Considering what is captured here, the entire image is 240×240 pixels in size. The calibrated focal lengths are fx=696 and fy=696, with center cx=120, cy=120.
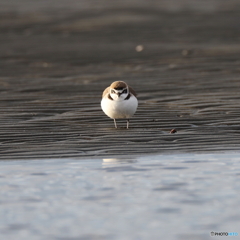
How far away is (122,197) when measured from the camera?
7574 millimetres

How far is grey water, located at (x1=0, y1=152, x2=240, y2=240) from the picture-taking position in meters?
6.55

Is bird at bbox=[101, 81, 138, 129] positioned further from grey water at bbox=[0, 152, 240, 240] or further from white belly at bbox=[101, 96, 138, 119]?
grey water at bbox=[0, 152, 240, 240]

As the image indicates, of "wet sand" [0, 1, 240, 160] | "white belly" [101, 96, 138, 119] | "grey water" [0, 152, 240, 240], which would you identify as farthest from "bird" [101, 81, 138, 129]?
"grey water" [0, 152, 240, 240]

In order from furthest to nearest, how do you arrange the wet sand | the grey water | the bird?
the bird < the wet sand < the grey water

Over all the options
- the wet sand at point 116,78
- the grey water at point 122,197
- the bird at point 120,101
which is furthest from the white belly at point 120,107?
the grey water at point 122,197

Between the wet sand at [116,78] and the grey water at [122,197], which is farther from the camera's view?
the wet sand at [116,78]

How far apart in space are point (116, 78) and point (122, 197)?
10.1m

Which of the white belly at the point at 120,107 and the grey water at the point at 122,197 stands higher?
the white belly at the point at 120,107

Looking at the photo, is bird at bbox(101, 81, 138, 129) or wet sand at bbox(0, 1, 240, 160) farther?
bird at bbox(101, 81, 138, 129)

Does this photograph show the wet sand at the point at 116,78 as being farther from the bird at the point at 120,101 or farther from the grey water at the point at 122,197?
the grey water at the point at 122,197

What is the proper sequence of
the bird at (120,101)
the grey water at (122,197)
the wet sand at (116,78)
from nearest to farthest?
the grey water at (122,197)
the wet sand at (116,78)
the bird at (120,101)

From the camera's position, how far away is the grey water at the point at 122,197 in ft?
21.5

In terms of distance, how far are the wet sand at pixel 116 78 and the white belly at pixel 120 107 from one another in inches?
10.4

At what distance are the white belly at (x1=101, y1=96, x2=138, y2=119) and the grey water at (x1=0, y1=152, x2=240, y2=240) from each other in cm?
186
